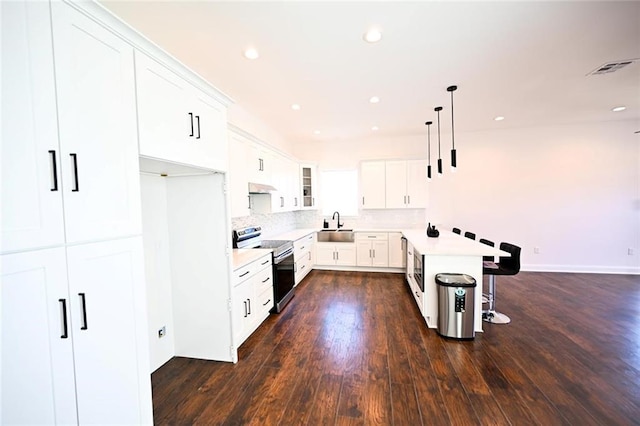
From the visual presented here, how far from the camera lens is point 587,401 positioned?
6.52 ft

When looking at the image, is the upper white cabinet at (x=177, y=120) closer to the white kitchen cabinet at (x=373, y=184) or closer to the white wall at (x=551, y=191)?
the white kitchen cabinet at (x=373, y=184)

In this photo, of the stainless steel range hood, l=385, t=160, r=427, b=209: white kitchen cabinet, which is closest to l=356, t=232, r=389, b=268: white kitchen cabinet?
l=385, t=160, r=427, b=209: white kitchen cabinet

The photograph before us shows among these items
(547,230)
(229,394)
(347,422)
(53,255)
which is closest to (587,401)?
(347,422)

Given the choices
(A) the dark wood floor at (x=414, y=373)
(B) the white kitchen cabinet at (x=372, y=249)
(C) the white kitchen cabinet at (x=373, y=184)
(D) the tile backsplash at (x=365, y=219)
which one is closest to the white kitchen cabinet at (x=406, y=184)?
(C) the white kitchen cabinet at (x=373, y=184)

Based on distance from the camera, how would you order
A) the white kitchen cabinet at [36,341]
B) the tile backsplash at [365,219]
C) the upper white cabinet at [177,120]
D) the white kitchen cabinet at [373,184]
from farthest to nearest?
the tile backsplash at [365,219], the white kitchen cabinet at [373,184], the upper white cabinet at [177,120], the white kitchen cabinet at [36,341]

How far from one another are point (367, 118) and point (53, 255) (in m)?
4.37

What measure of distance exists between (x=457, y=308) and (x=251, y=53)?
340 centimetres

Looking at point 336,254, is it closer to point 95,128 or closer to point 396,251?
point 396,251

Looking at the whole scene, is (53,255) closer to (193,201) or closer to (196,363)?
(193,201)

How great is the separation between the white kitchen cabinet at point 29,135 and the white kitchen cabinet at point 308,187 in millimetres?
4865

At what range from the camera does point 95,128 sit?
129 centimetres

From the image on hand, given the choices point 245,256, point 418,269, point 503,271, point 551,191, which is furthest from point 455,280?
point 551,191

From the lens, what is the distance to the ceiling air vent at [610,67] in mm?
2846

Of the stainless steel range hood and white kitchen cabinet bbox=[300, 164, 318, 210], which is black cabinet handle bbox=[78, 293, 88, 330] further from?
white kitchen cabinet bbox=[300, 164, 318, 210]
